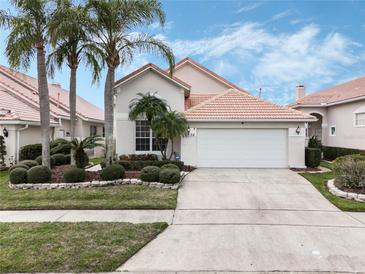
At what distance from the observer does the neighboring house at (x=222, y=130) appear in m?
15.8

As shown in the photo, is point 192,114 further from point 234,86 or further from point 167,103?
point 234,86

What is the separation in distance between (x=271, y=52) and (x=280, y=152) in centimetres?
996

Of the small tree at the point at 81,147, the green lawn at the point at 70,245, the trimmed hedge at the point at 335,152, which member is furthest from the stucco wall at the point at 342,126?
the green lawn at the point at 70,245

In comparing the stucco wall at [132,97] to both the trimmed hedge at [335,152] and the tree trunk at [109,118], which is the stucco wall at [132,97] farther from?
the trimmed hedge at [335,152]

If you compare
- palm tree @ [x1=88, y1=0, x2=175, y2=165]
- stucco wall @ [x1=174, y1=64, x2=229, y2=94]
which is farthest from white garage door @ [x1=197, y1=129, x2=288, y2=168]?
stucco wall @ [x1=174, y1=64, x2=229, y2=94]

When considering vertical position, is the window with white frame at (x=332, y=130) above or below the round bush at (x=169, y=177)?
above

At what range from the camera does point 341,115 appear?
20.9 meters

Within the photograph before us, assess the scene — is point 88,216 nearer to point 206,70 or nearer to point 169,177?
point 169,177

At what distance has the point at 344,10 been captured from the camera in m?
16.5

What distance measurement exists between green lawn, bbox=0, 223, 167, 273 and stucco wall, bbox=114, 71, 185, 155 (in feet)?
34.5

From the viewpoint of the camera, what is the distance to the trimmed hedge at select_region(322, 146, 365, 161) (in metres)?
18.9

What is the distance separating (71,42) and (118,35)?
2748 millimetres

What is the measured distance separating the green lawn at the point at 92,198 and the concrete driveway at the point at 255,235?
75cm

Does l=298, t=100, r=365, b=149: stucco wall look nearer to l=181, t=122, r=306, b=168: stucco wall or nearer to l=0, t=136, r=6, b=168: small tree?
l=181, t=122, r=306, b=168: stucco wall
